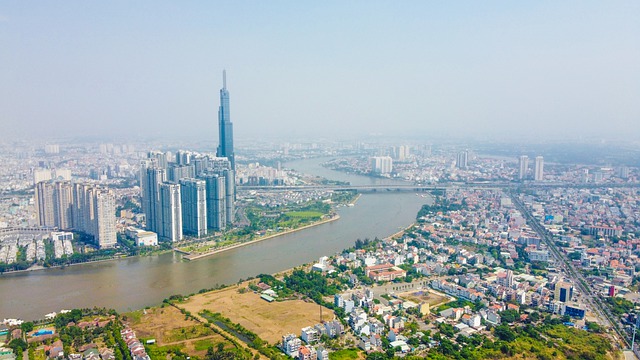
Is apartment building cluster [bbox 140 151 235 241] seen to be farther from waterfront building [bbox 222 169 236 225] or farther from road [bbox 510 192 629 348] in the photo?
road [bbox 510 192 629 348]

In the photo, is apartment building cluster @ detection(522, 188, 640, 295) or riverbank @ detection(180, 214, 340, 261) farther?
riverbank @ detection(180, 214, 340, 261)

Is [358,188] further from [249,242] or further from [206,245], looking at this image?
[206,245]

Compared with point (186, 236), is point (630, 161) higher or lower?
higher

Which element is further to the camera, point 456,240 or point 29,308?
point 456,240

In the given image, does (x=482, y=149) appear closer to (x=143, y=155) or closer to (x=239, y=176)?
(x=239, y=176)

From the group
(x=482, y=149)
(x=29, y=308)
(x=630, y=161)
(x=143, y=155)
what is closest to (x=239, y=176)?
(x=143, y=155)

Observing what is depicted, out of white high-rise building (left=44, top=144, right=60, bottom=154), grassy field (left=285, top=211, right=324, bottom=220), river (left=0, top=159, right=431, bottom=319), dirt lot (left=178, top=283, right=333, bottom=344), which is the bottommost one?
river (left=0, top=159, right=431, bottom=319)

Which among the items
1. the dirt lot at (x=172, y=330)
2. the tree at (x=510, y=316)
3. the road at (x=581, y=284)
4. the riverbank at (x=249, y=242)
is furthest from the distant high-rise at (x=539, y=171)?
→ the dirt lot at (x=172, y=330)

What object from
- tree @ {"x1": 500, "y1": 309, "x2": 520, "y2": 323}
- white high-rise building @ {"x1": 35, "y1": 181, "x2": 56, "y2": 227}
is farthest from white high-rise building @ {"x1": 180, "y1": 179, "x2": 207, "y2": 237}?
tree @ {"x1": 500, "y1": 309, "x2": 520, "y2": 323}
